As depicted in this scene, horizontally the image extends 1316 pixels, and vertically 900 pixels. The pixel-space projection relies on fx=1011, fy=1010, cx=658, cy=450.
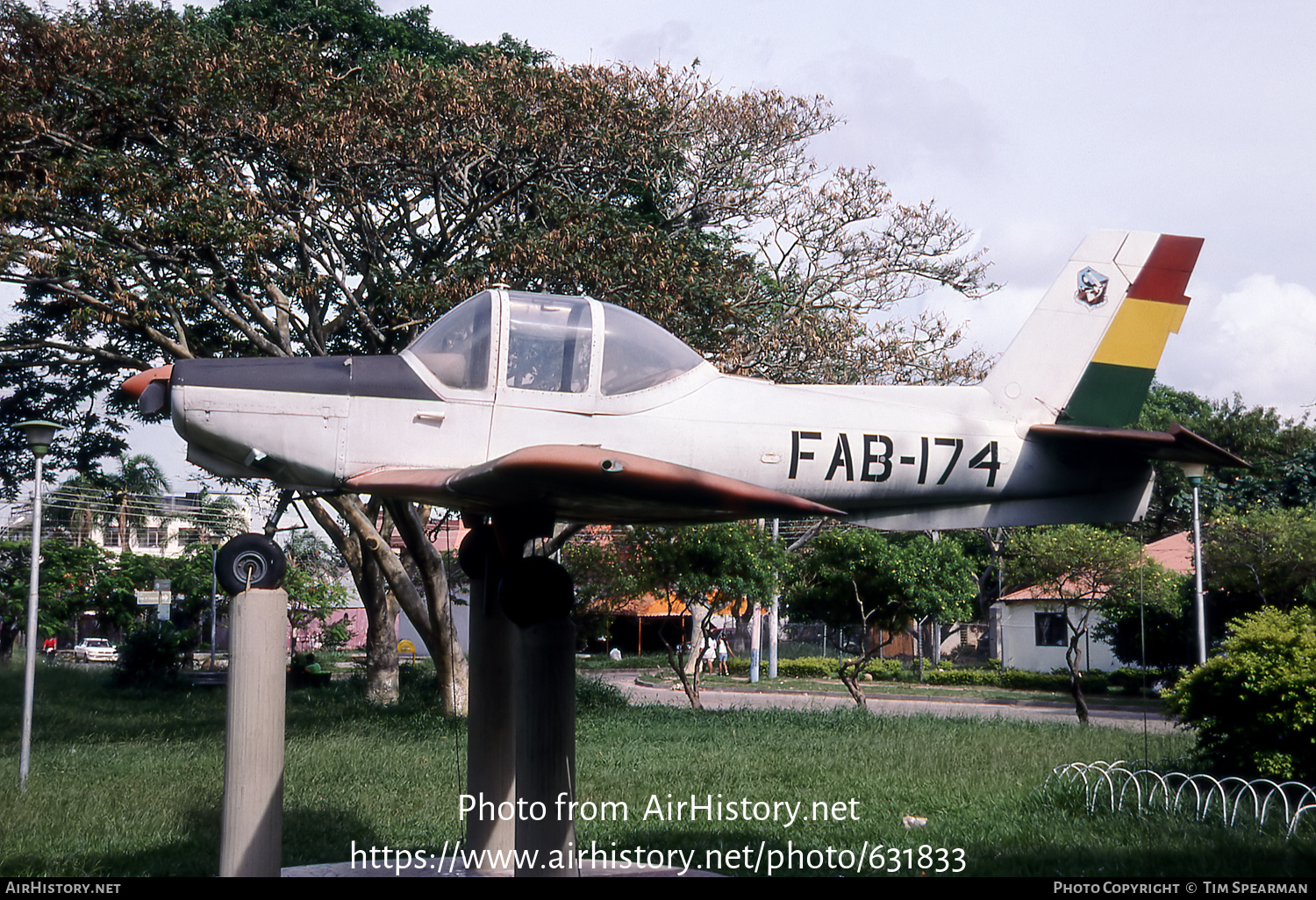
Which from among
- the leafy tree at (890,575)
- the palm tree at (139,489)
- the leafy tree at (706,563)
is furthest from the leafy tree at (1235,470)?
the palm tree at (139,489)

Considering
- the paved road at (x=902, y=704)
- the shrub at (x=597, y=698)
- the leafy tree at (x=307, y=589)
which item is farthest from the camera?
the leafy tree at (x=307, y=589)

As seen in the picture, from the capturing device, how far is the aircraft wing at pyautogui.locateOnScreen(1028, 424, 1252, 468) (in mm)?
6297

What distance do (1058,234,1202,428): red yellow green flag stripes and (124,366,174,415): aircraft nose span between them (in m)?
6.11

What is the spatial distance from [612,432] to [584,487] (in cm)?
118

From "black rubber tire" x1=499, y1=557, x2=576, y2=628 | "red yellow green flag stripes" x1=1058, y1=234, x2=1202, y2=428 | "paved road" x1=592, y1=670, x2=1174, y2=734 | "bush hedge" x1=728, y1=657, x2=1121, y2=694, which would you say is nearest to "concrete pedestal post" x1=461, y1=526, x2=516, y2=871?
"black rubber tire" x1=499, y1=557, x2=576, y2=628

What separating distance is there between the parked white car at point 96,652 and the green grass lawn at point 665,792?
34.9m

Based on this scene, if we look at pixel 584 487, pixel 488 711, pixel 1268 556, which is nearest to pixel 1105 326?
pixel 584 487

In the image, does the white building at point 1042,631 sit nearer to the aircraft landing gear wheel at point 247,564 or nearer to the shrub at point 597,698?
the shrub at point 597,698

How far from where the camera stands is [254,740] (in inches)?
211

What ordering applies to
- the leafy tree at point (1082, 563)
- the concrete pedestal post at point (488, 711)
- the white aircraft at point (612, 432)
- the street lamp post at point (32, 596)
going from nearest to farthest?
1. the white aircraft at point (612, 432)
2. the concrete pedestal post at point (488, 711)
3. the street lamp post at point (32, 596)
4. the leafy tree at point (1082, 563)

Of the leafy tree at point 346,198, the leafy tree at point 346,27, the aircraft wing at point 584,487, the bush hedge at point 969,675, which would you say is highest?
the leafy tree at point 346,27

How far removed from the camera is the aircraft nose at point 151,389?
18.6ft

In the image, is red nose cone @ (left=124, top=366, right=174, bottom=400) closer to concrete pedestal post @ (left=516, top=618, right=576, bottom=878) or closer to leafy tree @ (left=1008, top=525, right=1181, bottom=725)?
concrete pedestal post @ (left=516, top=618, right=576, bottom=878)

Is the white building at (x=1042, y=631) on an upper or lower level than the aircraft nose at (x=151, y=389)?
lower
